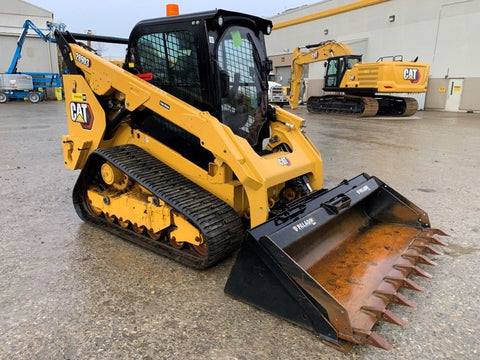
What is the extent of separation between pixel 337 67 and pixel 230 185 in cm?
1598

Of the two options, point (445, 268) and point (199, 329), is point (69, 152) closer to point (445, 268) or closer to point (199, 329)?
point (199, 329)

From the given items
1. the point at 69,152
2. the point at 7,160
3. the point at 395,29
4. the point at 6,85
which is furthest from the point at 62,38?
the point at 395,29

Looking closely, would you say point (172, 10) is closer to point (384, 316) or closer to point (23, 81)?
point (384, 316)

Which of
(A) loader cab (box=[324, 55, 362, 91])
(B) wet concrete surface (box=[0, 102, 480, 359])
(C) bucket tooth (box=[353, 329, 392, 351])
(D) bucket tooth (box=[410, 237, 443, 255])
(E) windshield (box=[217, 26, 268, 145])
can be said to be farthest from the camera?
(A) loader cab (box=[324, 55, 362, 91])

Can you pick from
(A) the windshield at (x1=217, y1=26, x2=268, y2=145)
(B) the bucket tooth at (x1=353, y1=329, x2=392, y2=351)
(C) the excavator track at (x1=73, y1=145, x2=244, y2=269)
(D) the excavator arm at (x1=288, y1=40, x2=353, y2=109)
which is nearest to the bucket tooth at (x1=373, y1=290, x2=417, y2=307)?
(B) the bucket tooth at (x1=353, y1=329, x2=392, y2=351)

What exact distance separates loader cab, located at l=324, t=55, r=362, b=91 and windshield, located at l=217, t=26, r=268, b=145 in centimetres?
1450

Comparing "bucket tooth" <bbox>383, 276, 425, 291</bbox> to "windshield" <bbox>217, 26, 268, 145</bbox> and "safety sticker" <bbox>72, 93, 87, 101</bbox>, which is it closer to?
"windshield" <bbox>217, 26, 268, 145</bbox>

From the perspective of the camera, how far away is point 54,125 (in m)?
12.1

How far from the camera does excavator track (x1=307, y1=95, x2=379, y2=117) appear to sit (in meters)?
16.2

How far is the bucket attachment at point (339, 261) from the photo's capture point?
7.30ft

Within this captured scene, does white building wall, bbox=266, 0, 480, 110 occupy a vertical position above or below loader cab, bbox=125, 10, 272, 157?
above

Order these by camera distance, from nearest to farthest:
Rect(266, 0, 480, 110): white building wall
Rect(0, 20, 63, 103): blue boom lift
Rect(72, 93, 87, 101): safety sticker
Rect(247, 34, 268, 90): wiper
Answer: Rect(247, 34, 268, 90): wiper < Rect(72, 93, 87, 101): safety sticker < Rect(266, 0, 480, 110): white building wall < Rect(0, 20, 63, 103): blue boom lift

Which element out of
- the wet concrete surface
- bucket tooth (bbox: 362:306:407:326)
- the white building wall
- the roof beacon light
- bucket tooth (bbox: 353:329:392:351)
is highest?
the white building wall

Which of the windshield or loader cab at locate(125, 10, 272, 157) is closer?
loader cab at locate(125, 10, 272, 157)
